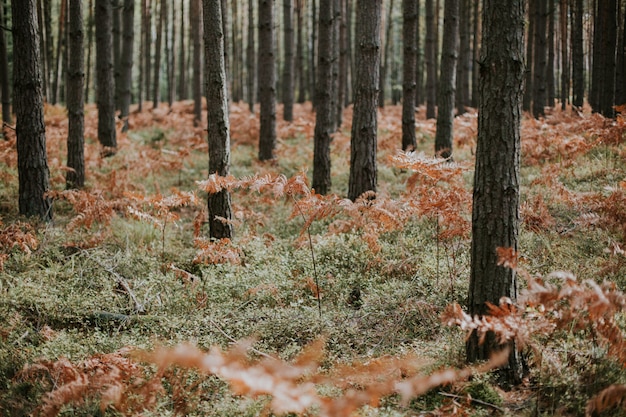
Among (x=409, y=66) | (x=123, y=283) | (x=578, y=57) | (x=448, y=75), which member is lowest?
(x=123, y=283)

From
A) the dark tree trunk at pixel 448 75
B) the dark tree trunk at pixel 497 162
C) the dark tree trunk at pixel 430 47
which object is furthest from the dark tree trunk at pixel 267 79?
the dark tree trunk at pixel 497 162

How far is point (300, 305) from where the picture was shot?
224 inches

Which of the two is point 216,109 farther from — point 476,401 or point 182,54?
point 182,54

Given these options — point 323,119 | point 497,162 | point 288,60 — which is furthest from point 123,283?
point 288,60

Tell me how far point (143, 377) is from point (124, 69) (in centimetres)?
1471

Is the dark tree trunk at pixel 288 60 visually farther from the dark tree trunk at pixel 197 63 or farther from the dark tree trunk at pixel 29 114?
the dark tree trunk at pixel 29 114

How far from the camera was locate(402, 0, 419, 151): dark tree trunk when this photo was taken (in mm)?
11164

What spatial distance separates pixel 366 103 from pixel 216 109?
2651mm

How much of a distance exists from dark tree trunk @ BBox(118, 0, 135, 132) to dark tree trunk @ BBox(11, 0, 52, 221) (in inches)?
362

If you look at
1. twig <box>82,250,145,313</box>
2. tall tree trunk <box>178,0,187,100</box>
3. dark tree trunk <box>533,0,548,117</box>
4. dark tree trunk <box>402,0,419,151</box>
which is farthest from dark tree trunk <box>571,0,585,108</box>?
tall tree trunk <box>178,0,187,100</box>

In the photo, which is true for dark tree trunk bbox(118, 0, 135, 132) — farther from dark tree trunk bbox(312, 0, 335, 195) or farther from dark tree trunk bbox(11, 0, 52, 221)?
dark tree trunk bbox(11, 0, 52, 221)

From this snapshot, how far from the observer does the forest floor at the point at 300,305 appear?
363 cm

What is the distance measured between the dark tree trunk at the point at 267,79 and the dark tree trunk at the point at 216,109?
560 centimetres

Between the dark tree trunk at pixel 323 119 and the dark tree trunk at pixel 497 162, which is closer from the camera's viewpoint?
the dark tree trunk at pixel 497 162
